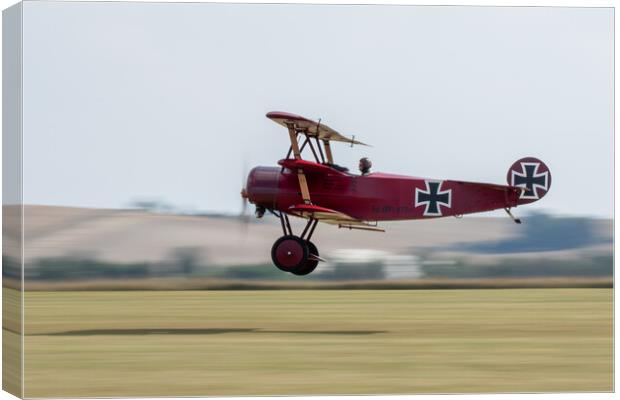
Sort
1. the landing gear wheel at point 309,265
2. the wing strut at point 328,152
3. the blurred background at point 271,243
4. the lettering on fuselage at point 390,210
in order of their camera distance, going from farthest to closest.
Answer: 1. the blurred background at point 271,243
2. the landing gear wheel at point 309,265
3. the wing strut at point 328,152
4. the lettering on fuselage at point 390,210

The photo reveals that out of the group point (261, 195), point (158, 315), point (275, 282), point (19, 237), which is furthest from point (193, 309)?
point (19, 237)

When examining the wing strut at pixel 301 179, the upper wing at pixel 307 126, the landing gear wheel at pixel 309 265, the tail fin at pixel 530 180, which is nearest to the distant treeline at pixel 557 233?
the tail fin at pixel 530 180

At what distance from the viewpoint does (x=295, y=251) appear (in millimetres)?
19156

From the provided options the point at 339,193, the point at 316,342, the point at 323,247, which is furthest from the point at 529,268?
the point at 339,193

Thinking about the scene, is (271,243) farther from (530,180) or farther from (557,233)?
(557,233)

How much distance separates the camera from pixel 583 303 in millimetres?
20062

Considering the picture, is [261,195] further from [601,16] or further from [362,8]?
[601,16]

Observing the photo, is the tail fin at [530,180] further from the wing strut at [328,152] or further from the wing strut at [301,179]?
the wing strut at [301,179]

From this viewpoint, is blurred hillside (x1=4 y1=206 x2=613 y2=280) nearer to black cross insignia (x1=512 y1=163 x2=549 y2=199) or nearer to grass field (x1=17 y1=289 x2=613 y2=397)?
grass field (x1=17 y1=289 x2=613 y2=397)

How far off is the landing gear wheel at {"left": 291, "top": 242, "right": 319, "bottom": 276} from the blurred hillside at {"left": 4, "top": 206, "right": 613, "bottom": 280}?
24 centimetres

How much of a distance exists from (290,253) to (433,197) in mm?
2246

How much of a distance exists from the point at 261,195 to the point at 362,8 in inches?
122

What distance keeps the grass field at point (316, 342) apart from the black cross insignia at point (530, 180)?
6.41 feet

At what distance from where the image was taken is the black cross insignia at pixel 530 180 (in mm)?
18734
